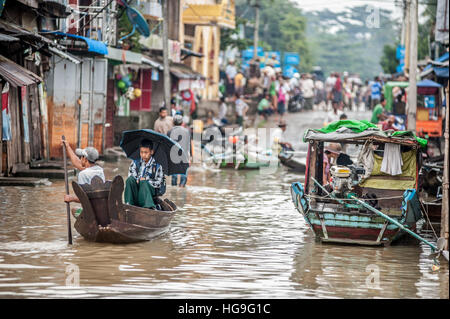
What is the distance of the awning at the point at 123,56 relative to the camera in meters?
25.4

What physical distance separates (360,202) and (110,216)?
3640 millimetres

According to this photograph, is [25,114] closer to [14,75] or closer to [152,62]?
[14,75]

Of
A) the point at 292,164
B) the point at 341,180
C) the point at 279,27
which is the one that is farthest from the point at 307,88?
the point at 341,180

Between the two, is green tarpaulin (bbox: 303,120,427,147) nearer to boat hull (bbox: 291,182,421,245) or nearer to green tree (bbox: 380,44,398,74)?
boat hull (bbox: 291,182,421,245)

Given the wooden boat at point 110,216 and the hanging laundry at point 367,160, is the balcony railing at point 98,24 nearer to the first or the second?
the hanging laundry at point 367,160

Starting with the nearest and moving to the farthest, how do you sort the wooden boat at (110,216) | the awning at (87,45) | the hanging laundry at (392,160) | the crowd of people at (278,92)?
the wooden boat at (110,216) → the hanging laundry at (392,160) → the awning at (87,45) → the crowd of people at (278,92)

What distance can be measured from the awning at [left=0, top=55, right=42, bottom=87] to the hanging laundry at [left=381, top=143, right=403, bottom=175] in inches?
263

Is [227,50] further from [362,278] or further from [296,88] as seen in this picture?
[362,278]

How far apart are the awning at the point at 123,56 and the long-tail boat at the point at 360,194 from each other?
11332 millimetres

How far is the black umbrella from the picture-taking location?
13609mm

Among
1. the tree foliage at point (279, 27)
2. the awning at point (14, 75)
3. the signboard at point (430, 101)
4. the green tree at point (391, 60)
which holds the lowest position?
the signboard at point (430, 101)

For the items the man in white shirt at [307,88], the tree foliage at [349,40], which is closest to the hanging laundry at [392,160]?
the man in white shirt at [307,88]

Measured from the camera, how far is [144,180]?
13.0 metres
